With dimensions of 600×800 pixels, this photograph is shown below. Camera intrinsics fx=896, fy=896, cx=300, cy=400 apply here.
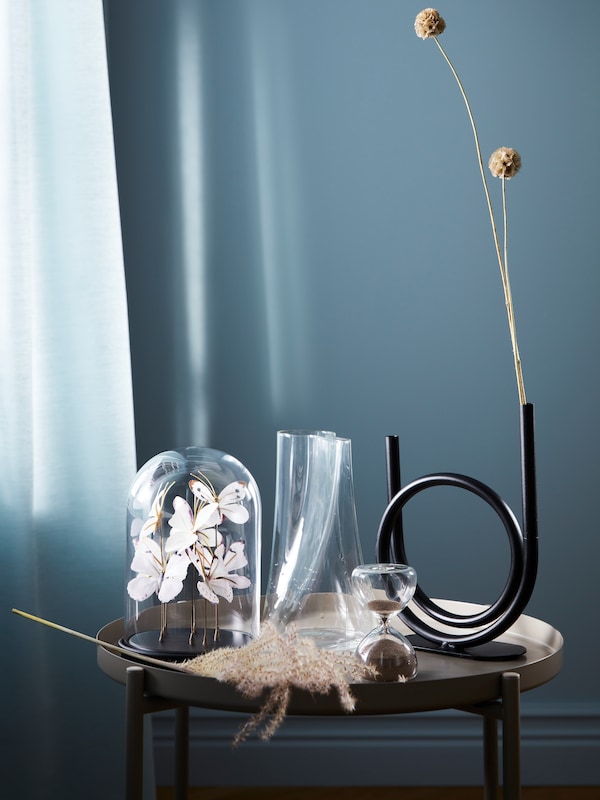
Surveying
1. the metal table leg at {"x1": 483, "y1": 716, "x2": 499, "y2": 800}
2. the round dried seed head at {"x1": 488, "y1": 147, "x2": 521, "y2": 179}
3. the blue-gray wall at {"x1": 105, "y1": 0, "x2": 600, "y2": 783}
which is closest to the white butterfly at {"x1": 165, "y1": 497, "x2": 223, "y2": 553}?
the metal table leg at {"x1": 483, "y1": 716, "x2": 499, "y2": 800}

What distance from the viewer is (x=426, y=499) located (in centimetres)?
187

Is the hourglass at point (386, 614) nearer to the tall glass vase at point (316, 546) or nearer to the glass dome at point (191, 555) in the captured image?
the tall glass vase at point (316, 546)

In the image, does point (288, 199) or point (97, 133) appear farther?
point (288, 199)

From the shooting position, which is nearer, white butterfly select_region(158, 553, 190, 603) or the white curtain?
white butterfly select_region(158, 553, 190, 603)

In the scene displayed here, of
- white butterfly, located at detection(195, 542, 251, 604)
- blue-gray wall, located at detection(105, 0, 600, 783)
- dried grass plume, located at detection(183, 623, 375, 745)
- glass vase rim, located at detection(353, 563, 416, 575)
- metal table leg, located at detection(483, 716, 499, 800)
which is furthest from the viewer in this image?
blue-gray wall, located at detection(105, 0, 600, 783)

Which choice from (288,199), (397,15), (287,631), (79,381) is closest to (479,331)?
(288,199)

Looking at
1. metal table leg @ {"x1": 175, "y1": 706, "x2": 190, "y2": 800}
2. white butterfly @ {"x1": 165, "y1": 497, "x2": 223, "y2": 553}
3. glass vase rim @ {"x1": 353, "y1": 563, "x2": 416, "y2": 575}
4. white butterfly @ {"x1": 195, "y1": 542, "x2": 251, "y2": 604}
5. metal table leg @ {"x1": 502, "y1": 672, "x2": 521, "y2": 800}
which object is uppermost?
white butterfly @ {"x1": 165, "y1": 497, "x2": 223, "y2": 553}

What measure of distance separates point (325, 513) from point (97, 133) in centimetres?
86

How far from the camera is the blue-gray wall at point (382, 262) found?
185 centimetres

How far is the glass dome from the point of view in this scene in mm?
1110

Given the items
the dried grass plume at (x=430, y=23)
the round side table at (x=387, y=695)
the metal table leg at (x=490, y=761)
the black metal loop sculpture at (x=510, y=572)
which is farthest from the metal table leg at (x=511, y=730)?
the dried grass plume at (x=430, y=23)

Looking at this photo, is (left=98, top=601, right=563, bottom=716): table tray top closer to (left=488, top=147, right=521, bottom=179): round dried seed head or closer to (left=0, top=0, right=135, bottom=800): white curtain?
(left=0, top=0, right=135, bottom=800): white curtain

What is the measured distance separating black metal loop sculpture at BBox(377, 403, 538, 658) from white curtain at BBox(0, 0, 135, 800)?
0.60 m

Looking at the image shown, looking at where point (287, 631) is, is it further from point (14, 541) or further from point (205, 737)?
point (205, 737)
